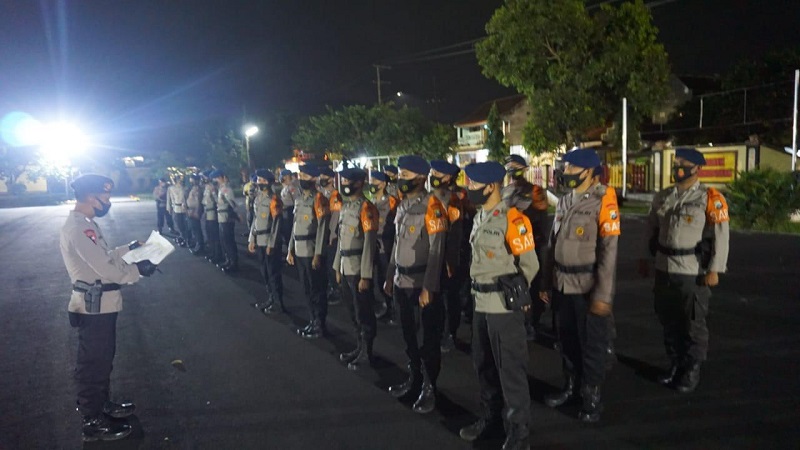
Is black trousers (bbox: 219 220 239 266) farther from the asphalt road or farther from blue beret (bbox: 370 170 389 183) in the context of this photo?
blue beret (bbox: 370 170 389 183)

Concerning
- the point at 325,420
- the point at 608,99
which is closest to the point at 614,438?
the point at 325,420

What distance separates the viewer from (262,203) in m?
8.28

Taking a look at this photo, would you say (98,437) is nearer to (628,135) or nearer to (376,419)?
(376,419)

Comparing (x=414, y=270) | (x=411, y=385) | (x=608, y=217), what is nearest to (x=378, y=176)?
(x=414, y=270)

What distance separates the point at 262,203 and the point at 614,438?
5.91m

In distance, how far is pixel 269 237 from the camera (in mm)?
7680

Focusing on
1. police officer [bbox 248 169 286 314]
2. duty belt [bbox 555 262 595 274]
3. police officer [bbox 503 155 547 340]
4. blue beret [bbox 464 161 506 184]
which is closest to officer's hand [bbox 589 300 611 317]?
duty belt [bbox 555 262 595 274]

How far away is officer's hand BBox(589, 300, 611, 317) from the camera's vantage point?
Answer: 4.12m

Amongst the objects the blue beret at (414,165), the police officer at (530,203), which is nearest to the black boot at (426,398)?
the blue beret at (414,165)

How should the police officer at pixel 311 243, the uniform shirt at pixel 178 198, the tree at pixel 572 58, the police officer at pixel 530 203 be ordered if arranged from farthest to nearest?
the tree at pixel 572 58
the uniform shirt at pixel 178 198
the police officer at pixel 311 243
the police officer at pixel 530 203

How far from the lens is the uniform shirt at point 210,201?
11.5 metres

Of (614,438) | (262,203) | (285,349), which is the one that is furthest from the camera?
(262,203)

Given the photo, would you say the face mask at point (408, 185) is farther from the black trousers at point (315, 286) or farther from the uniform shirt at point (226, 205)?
the uniform shirt at point (226, 205)

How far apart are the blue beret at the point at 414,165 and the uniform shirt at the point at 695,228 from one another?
2.17 meters
